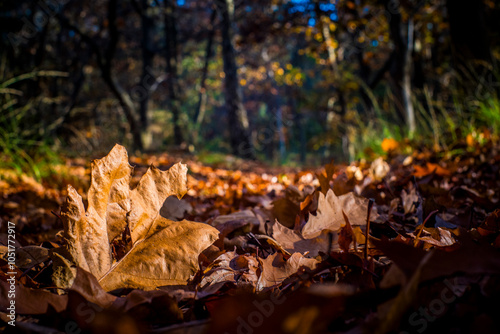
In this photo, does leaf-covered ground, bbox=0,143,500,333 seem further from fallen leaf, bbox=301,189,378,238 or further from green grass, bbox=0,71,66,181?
green grass, bbox=0,71,66,181

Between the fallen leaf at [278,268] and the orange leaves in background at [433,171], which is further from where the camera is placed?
the orange leaves in background at [433,171]

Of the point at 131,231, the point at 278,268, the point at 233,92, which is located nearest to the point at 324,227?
the point at 278,268

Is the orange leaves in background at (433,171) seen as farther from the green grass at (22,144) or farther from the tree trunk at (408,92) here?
the tree trunk at (408,92)

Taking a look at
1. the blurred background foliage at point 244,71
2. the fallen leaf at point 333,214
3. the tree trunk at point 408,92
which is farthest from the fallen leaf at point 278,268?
the tree trunk at point 408,92

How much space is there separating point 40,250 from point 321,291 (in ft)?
2.41

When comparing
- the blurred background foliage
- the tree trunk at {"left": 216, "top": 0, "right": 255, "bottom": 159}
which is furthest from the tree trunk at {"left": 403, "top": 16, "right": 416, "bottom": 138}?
the tree trunk at {"left": 216, "top": 0, "right": 255, "bottom": 159}

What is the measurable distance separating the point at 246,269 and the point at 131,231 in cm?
26

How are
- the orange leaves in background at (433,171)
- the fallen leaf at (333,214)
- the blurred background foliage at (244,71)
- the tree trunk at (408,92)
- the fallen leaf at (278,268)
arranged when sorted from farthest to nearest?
the tree trunk at (408,92)
the blurred background foliage at (244,71)
the orange leaves in background at (433,171)
the fallen leaf at (333,214)
the fallen leaf at (278,268)

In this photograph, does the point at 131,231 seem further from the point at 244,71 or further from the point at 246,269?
the point at 244,71

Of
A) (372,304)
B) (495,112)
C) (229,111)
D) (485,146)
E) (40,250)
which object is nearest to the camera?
(372,304)

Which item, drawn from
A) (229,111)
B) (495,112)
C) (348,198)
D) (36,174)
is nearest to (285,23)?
(229,111)

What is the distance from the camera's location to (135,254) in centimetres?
62

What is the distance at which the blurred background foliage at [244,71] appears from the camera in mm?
3672

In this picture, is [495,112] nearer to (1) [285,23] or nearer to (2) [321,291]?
(2) [321,291]
